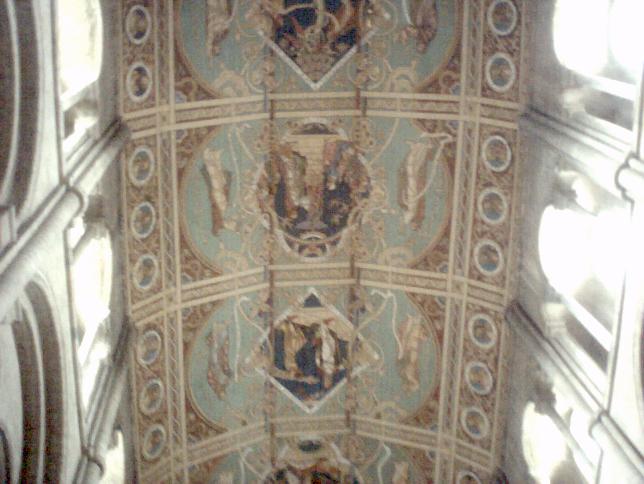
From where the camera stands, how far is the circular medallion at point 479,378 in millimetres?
12625

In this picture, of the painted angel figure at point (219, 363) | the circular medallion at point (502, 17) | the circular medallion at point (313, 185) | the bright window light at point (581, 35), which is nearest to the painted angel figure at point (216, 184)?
the circular medallion at point (313, 185)

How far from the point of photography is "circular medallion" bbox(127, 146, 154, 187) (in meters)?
11.4

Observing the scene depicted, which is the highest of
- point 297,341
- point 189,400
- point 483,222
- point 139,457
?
point 483,222

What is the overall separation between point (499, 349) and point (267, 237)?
3299mm

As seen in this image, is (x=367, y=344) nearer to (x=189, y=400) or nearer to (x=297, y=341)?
(x=297, y=341)

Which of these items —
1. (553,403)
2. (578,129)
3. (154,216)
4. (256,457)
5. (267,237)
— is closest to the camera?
(578,129)

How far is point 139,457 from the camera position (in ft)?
41.1

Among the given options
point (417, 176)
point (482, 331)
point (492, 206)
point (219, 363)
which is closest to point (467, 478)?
point (482, 331)

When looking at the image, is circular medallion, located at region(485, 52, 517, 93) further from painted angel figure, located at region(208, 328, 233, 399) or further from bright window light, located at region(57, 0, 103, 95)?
painted angel figure, located at region(208, 328, 233, 399)

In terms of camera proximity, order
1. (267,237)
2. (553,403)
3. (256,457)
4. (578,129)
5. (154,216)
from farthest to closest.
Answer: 1. (256,457)
2. (267,237)
3. (154,216)
4. (553,403)
5. (578,129)

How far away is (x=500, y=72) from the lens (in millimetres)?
11523

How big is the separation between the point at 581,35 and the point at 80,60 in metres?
5.02

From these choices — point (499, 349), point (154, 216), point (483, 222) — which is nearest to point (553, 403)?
point (499, 349)

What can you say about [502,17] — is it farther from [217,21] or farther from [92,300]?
[92,300]
